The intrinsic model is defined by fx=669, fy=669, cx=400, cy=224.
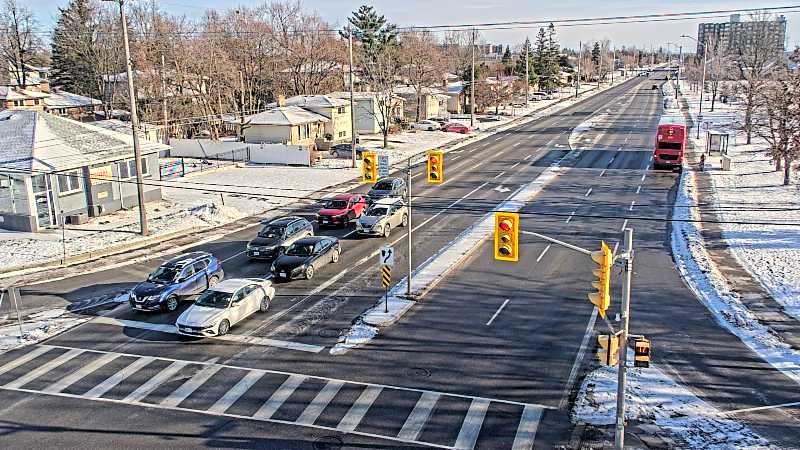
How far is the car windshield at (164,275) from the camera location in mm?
24797

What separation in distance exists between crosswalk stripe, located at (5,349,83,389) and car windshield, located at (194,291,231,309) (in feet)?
12.9

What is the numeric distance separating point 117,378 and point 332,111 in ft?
174

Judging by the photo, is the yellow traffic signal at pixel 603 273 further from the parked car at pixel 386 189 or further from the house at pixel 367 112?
the house at pixel 367 112

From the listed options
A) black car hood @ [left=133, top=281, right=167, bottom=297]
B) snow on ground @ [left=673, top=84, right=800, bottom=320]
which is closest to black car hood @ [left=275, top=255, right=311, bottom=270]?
black car hood @ [left=133, top=281, right=167, bottom=297]

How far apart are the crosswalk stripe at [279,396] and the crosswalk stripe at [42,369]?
726cm

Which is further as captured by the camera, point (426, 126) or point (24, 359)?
point (426, 126)

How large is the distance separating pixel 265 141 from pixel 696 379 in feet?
168

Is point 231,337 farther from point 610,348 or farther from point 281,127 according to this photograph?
point 281,127

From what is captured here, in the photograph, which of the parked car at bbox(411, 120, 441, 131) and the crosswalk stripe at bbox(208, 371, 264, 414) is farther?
the parked car at bbox(411, 120, 441, 131)

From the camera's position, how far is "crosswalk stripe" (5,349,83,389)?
61.6ft

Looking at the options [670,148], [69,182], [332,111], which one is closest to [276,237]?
[69,182]

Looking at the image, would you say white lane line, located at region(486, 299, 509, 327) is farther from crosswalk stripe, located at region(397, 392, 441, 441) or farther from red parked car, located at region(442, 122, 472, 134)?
red parked car, located at region(442, 122, 472, 134)

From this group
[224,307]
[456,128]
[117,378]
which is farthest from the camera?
[456,128]

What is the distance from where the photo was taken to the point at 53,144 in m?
37.6
